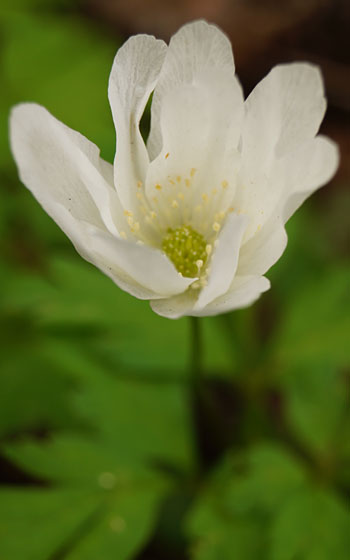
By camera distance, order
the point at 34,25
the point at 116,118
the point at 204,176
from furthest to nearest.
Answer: the point at 34,25
the point at 204,176
the point at 116,118

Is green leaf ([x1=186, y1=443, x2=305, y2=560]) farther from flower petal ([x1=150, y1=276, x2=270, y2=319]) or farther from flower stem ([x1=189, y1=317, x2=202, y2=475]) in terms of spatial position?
flower petal ([x1=150, y1=276, x2=270, y2=319])

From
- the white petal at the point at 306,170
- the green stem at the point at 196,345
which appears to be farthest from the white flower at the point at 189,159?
the green stem at the point at 196,345

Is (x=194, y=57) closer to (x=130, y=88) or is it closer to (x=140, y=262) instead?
(x=130, y=88)

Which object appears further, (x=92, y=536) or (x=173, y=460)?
(x=173, y=460)

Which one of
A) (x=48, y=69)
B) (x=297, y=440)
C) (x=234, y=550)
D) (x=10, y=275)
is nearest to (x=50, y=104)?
(x=48, y=69)

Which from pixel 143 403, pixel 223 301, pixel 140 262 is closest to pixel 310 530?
pixel 143 403

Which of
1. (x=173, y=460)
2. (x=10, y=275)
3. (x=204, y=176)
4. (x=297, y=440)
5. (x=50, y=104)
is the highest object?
(x=204, y=176)

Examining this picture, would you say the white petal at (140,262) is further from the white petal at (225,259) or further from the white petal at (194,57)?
the white petal at (194,57)

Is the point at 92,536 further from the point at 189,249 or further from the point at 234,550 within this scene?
the point at 189,249
